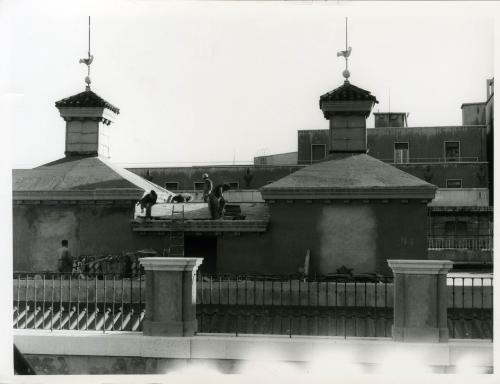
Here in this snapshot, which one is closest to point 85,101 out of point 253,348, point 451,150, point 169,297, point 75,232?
point 75,232

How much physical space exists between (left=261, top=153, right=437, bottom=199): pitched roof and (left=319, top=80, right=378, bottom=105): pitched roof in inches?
105

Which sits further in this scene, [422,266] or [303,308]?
[303,308]

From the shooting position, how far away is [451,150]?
143 ft

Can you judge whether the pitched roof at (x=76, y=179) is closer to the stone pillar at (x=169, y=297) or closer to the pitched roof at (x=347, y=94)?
the pitched roof at (x=347, y=94)

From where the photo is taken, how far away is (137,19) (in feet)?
39.2

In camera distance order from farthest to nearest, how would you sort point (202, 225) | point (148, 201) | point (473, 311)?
point (148, 201) < point (202, 225) < point (473, 311)

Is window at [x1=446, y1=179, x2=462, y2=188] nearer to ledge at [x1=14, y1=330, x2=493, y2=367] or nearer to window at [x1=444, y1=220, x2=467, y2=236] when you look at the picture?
window at [x1=444, y1=220, x2=467, y2=236]

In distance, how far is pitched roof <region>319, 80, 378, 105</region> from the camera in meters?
21.3

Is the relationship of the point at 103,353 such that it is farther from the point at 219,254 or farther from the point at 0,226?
the point at 219,254

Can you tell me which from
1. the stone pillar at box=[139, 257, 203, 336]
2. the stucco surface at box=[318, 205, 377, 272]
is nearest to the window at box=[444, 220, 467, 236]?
the stucco surface at box=[318, 205, 377, 272]

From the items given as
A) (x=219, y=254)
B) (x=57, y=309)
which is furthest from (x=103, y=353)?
(x=219, y=254)

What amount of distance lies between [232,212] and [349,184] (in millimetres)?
3654

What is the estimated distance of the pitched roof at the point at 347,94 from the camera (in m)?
21.3

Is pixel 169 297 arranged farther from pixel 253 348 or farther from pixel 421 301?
pixel 421 301
